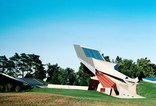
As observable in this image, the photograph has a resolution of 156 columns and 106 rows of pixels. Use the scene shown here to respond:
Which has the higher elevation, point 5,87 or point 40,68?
point 40,68

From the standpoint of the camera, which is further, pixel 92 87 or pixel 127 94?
pixel 92 87

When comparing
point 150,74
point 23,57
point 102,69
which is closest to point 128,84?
point 102,69

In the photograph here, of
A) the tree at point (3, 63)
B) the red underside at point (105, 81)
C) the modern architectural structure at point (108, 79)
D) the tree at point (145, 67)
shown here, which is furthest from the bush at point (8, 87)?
the tree at point (145, 67)

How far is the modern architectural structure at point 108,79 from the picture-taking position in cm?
2317

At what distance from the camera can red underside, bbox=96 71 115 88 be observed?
23.2 metres

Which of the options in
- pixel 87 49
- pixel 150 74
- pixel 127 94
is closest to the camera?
pixel 127 94

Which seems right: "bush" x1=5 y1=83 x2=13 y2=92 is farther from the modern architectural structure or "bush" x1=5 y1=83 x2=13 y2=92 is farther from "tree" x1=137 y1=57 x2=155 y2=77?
"tree" x1=137 y1=57 x2=155 y2=77

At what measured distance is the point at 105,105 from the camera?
12.2 m

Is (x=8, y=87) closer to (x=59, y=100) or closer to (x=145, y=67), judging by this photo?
(x=59, y=100)

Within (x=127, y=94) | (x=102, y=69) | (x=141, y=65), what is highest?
(x=141, y=65)

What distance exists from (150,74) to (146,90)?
32.0 metres

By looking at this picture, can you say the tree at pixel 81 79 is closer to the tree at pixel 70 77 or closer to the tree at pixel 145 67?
the tree at pixel 70 77

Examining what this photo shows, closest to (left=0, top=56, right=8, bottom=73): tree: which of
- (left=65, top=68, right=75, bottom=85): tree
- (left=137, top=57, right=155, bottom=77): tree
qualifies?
(left=65, top=68, right=75, bottom=85): tree

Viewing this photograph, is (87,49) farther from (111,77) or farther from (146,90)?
(146,90)
